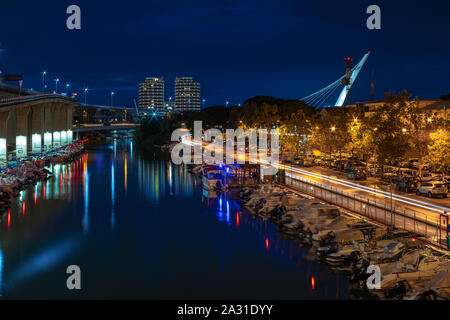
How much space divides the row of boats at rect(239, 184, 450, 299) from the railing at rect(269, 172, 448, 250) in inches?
23.0

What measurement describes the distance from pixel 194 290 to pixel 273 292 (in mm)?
2681

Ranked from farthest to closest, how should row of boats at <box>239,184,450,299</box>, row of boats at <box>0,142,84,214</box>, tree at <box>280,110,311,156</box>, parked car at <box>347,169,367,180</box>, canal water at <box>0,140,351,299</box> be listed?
tree at <box>280,110,311,156</box> < parked car at <box>347,169,367,180</box> < row of boats at <box>0,142,84,214</box> < canal water at <box>0,140,351,299</box> < row of boats at <box>239,184,450,299</box>

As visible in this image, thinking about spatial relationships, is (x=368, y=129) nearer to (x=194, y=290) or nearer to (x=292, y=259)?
(x=292, y=259)

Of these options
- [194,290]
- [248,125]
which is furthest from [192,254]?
[248,125]

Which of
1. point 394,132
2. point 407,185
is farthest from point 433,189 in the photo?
point 394,132

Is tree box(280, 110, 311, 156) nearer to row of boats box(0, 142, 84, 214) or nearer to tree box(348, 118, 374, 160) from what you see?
tree box(348, 118, 374, 160)

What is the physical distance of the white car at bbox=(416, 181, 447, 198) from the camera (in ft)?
71.1

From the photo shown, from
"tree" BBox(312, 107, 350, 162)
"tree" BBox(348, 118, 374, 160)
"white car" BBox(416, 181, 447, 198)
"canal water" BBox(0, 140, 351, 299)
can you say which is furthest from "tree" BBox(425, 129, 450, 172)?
"tree" BBox(312, 107, 350, 162)

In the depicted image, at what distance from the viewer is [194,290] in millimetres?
14500

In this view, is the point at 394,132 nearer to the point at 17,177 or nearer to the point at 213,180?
the point at 213,180

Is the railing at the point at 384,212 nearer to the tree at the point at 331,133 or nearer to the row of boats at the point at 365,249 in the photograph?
the row of boats at the point at 365,249

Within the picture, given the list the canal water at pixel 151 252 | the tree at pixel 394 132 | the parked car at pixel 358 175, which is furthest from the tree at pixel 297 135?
the tree at pixel 394 132

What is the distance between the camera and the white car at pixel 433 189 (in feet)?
71.1

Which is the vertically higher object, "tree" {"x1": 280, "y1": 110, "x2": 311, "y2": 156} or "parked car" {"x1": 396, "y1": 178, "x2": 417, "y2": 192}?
"tree" {"x1": 280, "y1": 110, "x2": 311, "y2": 156}
